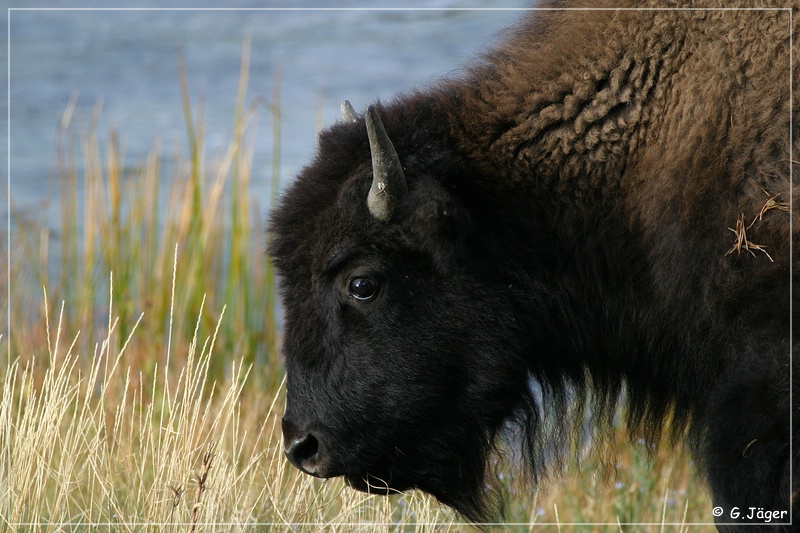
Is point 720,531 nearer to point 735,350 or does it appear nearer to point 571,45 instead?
point 735,350

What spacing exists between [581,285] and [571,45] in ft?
2.79

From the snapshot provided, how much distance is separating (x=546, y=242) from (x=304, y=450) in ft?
3.71

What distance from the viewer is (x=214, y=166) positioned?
8125mm

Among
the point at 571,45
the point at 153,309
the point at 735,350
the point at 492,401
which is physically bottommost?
the point at 153,309

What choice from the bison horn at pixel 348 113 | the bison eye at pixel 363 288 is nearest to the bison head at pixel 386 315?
the bison eye at pixel 363 288

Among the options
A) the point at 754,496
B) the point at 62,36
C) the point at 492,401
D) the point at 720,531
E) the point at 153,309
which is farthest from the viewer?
the point at 62,36

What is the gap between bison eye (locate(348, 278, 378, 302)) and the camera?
3.67 m

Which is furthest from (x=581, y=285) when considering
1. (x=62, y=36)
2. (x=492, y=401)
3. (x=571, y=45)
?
(x=62, y=36)

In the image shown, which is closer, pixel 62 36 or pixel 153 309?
pixel 153 309

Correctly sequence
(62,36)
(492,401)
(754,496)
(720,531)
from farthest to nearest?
(62,36), (492,401), (720,531), (754,496)

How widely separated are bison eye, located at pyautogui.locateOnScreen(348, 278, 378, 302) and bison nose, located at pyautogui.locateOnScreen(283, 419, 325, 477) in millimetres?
520

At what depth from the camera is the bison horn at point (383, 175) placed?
11.5 feet

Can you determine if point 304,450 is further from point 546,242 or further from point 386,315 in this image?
point 546,242

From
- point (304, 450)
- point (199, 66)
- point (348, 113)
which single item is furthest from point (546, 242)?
point (199, 66)
